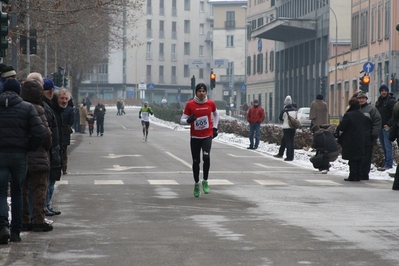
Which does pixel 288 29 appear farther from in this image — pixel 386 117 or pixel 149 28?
pixel 149 28

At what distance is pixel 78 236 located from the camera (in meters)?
11.0

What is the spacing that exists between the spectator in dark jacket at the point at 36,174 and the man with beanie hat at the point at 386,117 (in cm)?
1160

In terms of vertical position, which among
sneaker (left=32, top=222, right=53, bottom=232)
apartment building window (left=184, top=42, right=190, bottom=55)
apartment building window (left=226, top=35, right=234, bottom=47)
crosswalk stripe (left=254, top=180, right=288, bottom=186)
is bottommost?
crosswalk stripe (left=254, top=180, right=288, bottom=186)

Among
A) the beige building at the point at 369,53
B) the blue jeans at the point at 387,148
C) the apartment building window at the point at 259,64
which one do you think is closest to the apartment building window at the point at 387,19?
the beige building at the point at 369,53

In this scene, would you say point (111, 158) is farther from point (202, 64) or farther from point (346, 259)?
point (202, 64)

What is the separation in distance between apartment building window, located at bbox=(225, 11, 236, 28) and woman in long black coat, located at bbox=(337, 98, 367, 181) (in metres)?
134

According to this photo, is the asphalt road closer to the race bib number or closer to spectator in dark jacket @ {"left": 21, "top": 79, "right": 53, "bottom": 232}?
spectator in dark jacket @ {"left": 21, "top": 79, "right": 53, "bottom": 232}

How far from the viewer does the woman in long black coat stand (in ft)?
65.4

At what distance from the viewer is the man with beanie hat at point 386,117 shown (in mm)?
21844

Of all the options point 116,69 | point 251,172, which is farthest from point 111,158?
point 116,69

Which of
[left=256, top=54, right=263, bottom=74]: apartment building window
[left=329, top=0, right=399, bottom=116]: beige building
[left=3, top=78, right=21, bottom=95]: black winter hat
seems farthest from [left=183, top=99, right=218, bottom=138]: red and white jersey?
[left=256, top=54, right=263, bottom=74]: apartment building window

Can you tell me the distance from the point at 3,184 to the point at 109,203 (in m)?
4.69

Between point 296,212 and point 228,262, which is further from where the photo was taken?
point 296,212

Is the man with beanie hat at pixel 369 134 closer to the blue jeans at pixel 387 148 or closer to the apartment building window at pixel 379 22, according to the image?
the blue jeans at pixel 387 148
